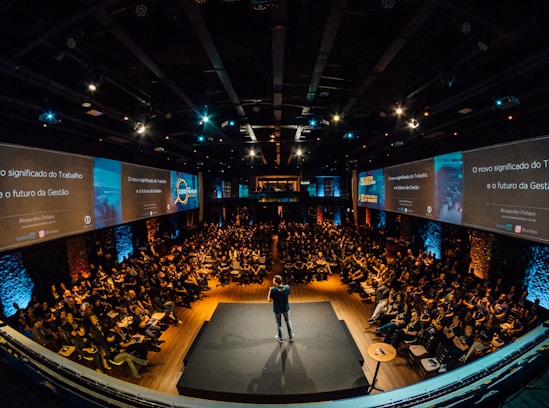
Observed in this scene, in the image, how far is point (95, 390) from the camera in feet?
6.61

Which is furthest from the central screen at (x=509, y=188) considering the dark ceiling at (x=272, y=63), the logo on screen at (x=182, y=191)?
the logo on screen at (x=182, y=191)

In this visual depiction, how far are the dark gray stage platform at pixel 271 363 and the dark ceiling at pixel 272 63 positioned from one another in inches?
209

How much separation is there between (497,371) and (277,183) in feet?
67.1

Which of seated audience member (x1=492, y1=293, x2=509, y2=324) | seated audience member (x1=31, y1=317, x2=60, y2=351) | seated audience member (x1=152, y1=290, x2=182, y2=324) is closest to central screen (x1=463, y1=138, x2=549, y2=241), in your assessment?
seated audience member (x1=492, y1=293, x2=509, y2=324)

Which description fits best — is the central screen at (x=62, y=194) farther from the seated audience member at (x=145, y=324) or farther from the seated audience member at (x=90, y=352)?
the seated audience member at (x=145, y=324)

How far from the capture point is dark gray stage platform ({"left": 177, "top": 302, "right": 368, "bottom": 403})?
4207mm

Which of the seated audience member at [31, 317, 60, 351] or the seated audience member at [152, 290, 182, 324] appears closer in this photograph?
the seated audience member at [31, 317, 60, 351]

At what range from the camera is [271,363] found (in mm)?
4855

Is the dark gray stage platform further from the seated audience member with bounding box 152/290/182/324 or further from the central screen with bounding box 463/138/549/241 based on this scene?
the central screen with bounding box 463/138/549/241

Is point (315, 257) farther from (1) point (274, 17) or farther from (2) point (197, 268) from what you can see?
(1) point (274, 17)

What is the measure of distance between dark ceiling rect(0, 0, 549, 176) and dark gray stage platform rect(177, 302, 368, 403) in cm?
531

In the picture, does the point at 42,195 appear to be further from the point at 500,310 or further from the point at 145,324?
the point at 500,310

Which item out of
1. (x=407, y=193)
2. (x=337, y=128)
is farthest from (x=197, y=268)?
(x=407, y=193)

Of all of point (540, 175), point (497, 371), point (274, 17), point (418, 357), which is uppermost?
point (274, 17)
